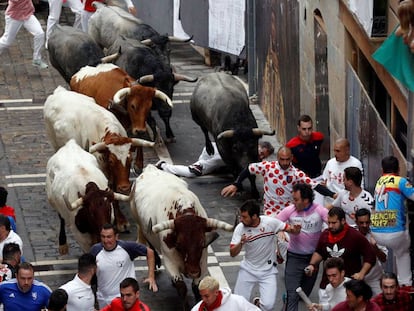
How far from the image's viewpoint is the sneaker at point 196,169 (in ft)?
70.9

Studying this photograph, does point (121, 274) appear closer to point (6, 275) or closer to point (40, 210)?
point (6, 275)

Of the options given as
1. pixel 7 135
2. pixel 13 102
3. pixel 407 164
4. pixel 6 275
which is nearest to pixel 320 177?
pixel 407 164

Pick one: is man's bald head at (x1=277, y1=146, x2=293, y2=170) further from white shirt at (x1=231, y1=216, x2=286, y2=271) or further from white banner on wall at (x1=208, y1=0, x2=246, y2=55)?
white banner on wall at (x1=208, y1=0, x2=246, y2=55)

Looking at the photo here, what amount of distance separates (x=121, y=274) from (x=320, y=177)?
11.2 ft

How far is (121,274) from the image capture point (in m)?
15.3

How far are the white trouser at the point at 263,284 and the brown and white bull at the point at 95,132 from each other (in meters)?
3.83

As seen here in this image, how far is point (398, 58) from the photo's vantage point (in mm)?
15148

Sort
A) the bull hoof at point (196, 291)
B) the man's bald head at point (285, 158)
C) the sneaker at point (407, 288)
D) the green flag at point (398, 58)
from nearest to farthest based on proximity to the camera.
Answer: the sneaker at point (407, 288) < the green flag at point (398, 58) < the bull hoof at point (196, 291) < the man's bald head at point (285, 158)

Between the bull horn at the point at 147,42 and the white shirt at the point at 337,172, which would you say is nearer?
the white shirt at the point at 337,172

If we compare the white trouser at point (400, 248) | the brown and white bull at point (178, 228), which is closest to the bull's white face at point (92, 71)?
the brown and white bull at point (178, 228)

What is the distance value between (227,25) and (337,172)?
34.2ft

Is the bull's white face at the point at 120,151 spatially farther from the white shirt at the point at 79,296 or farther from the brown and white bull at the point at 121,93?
the white shirt at the point at 79,296

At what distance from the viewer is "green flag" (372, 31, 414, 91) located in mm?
14984

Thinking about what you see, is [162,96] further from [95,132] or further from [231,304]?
[231,304]
